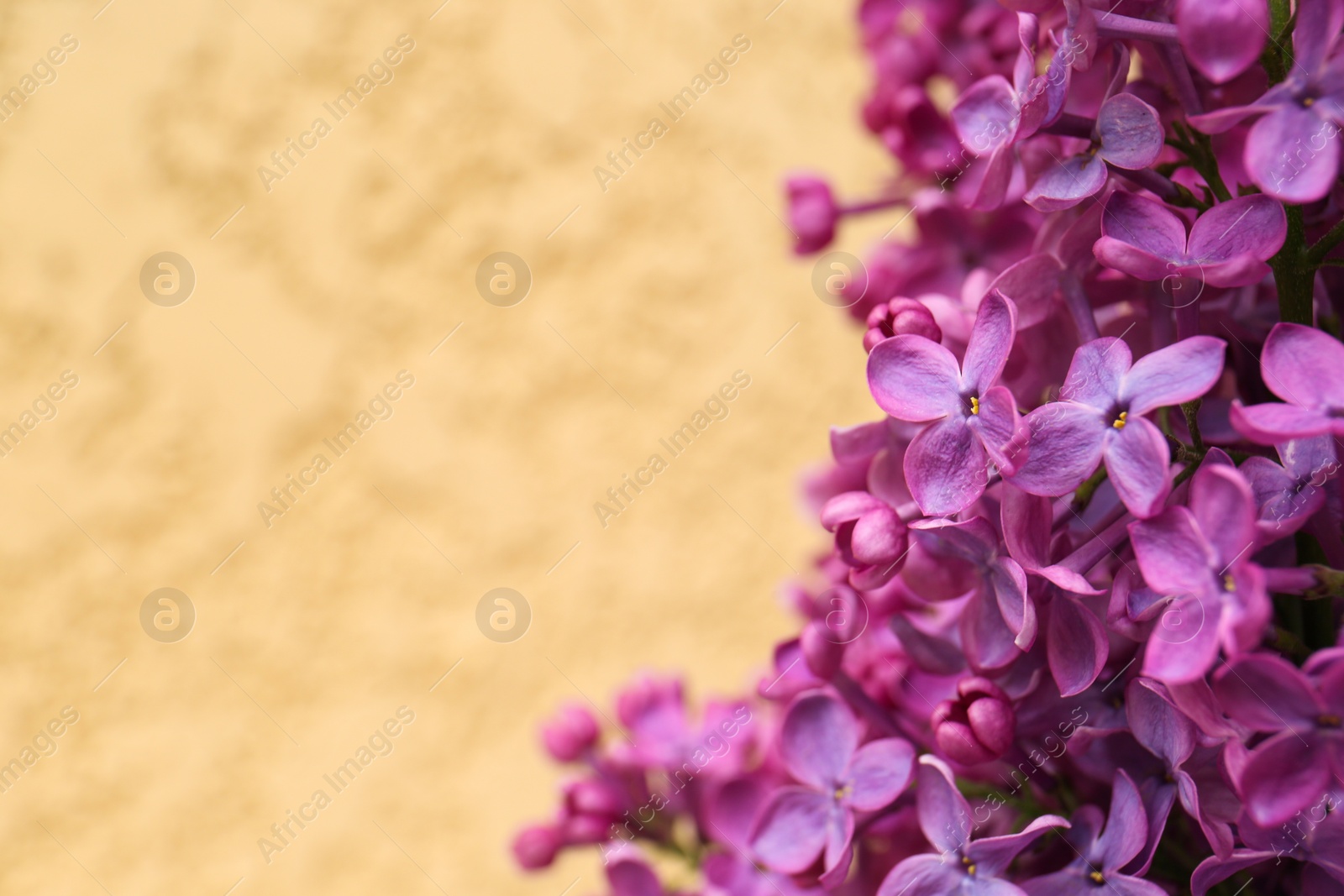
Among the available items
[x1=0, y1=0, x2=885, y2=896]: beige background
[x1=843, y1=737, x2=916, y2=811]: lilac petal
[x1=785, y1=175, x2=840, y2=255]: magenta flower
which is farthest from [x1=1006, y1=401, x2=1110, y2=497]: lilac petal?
[x1=0, y1=0, x2=885, y2=896]: beige background

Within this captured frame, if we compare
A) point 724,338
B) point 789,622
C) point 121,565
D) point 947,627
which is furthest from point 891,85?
point 121,565

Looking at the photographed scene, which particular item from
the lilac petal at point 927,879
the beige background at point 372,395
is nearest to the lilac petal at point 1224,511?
the lilac petal at point 927,879

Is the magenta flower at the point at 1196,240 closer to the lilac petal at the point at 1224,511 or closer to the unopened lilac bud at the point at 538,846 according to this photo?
the lilac petal at the point at 1224,511

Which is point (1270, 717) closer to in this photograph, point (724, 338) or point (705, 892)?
point (705, 892)

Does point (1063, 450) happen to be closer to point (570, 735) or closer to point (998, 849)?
point (998, 849)

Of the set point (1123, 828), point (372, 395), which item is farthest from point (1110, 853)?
point (372, 395)

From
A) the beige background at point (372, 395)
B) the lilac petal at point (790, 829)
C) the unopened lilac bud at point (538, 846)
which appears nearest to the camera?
the lilac petal at point (790, 829)

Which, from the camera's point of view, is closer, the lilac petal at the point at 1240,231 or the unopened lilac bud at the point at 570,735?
the lilac petal at the point at 1240,231
